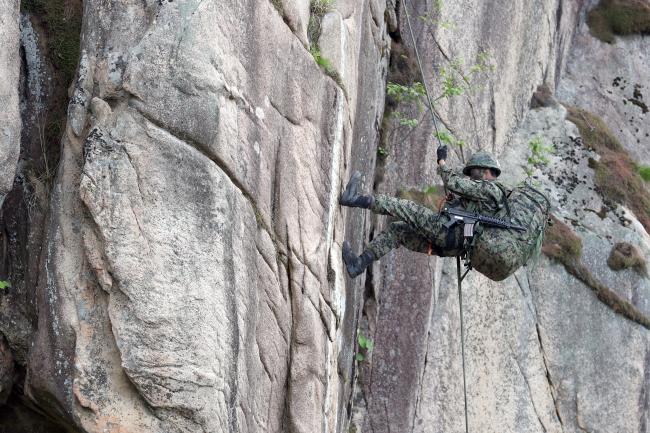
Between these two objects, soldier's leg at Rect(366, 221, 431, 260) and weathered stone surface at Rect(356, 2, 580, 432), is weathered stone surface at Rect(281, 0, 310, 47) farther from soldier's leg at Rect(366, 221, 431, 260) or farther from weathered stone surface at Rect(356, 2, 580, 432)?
weathered stone surface at Rect(356, 2, 580, 432)

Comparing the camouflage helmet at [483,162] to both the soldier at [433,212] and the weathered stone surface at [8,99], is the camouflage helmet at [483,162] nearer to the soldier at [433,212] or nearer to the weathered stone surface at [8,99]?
the soldier at [433,212]

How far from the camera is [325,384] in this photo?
1311 centimetres

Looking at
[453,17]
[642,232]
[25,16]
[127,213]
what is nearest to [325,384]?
[127,213]

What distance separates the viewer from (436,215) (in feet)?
45.4

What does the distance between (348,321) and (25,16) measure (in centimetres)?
625

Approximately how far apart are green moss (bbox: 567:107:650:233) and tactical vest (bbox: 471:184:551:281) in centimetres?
656

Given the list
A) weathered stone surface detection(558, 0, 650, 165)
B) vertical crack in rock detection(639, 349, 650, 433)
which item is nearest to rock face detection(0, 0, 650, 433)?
vertical crack in rock detection(639, 349, 650, 433)

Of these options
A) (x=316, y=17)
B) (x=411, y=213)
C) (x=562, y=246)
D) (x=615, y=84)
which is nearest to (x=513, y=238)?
(x=411, y=213)

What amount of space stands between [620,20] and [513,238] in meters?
11.6

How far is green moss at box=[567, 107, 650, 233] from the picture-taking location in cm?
2022

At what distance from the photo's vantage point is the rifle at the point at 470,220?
13594mm

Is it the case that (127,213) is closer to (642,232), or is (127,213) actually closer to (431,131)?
(431,131)

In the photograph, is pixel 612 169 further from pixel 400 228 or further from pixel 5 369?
pixel 5 369

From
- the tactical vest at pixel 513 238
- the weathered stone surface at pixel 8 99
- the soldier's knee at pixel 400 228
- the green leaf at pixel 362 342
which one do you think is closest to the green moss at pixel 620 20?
the green leaf at pixel 362 342
